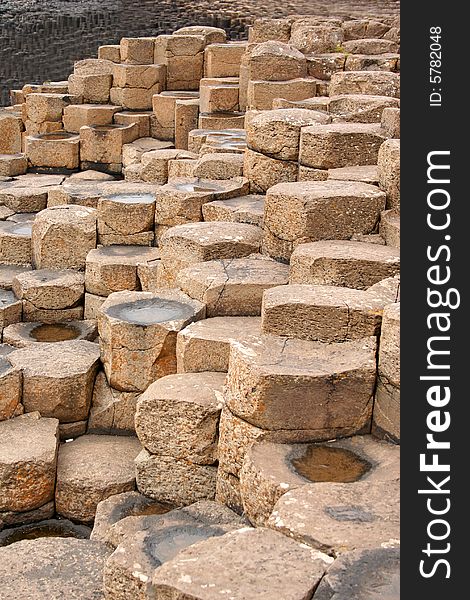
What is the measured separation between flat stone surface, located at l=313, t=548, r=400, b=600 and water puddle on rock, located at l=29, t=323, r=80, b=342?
17.7 ft

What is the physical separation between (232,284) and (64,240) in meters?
3.01

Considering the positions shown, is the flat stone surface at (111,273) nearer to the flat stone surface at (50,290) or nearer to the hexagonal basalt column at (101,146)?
the flat stone surface at (50,290)

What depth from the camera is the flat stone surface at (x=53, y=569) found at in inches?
206

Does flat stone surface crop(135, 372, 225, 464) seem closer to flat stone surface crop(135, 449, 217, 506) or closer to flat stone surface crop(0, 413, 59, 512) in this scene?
flat stone surface crop(135, 449, 217, 506)

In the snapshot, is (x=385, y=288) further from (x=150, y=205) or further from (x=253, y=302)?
(x=150, y=205)

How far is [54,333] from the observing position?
9.20 metres

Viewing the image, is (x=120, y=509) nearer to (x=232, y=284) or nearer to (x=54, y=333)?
(x=232, y=284)

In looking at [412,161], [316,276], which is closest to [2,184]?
[316,276]

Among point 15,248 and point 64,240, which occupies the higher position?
point 64,240

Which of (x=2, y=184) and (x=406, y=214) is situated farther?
(x=2, y=184)

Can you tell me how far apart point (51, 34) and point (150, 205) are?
37.5ft

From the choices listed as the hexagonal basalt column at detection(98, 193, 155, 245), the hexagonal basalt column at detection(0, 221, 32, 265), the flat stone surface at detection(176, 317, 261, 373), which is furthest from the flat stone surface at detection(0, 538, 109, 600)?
the hexagonal basalt column at detection(0, 221, 32, 265)

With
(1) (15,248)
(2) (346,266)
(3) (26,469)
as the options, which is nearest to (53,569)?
(3) (26,469)

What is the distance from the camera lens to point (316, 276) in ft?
22.7
